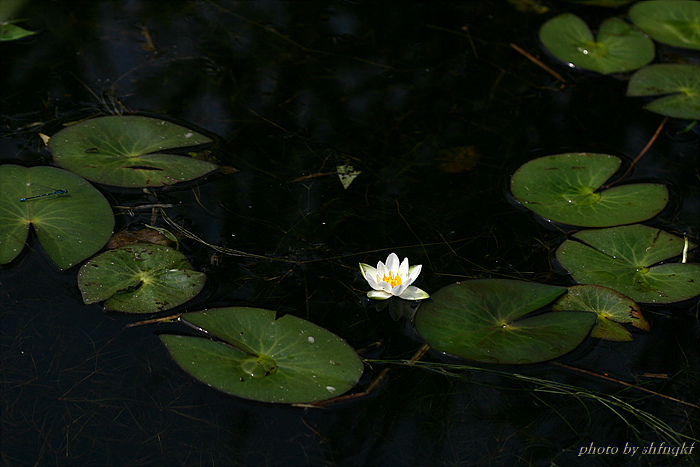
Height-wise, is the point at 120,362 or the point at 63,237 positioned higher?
the point at 63,237

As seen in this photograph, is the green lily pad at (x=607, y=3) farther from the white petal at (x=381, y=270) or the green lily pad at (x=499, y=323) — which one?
the white petal at (x=381, y=270)

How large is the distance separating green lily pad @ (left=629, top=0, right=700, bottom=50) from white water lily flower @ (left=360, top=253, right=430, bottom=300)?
2.86m

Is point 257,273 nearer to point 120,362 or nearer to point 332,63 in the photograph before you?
point 120,362

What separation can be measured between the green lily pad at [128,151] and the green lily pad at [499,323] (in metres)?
1.39

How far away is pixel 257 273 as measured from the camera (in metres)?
2.45

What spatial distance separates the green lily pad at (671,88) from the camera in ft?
11.1

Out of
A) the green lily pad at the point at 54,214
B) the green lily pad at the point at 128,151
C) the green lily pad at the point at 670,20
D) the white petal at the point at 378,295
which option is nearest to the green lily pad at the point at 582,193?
the white petal at the point at 378,295

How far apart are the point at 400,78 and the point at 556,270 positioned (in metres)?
1.62

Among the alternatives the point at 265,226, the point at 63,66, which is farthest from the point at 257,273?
the point at 63,66

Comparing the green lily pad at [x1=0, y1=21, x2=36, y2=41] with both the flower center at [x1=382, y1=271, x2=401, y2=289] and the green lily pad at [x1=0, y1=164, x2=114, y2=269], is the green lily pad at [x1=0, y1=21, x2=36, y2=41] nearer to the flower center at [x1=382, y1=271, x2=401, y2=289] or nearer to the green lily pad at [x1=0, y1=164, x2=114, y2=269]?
the green lily pad at [x1=0, y1=164, x2=114, y2=269]

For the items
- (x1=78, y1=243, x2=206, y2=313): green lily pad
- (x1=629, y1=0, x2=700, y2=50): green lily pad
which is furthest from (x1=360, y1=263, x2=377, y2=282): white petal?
(x1=629, y1=0, x2=700, y2=50): green lily pad

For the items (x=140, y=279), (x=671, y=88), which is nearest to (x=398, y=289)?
(x=140, y=279)

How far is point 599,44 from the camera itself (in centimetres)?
379

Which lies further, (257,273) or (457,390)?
(257,273)
